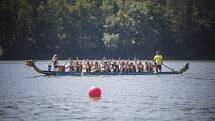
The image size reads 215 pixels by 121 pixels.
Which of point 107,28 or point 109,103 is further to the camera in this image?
point 107,28

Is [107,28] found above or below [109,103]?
above

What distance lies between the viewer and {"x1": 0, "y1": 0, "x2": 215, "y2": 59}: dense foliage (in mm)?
81375

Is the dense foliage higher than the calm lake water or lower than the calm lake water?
higher

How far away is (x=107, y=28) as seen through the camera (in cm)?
8456

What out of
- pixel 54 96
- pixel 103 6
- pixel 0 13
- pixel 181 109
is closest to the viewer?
pixel 181 109

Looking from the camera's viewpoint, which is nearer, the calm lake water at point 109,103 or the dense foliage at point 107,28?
the calm lake water at point 109,103

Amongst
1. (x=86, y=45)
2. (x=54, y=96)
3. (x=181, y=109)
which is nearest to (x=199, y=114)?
(x=181, y=109)

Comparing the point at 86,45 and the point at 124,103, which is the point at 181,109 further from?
the point at 86,45

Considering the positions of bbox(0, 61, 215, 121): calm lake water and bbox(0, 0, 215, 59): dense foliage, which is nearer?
bbox(0, 61, 215, 121): calm lake water

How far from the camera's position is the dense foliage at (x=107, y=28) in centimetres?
8138

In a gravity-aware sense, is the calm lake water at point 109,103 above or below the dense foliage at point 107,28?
A: below

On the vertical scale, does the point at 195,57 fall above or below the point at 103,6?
below

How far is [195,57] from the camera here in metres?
87.9

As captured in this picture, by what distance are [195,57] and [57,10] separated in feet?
71.6
